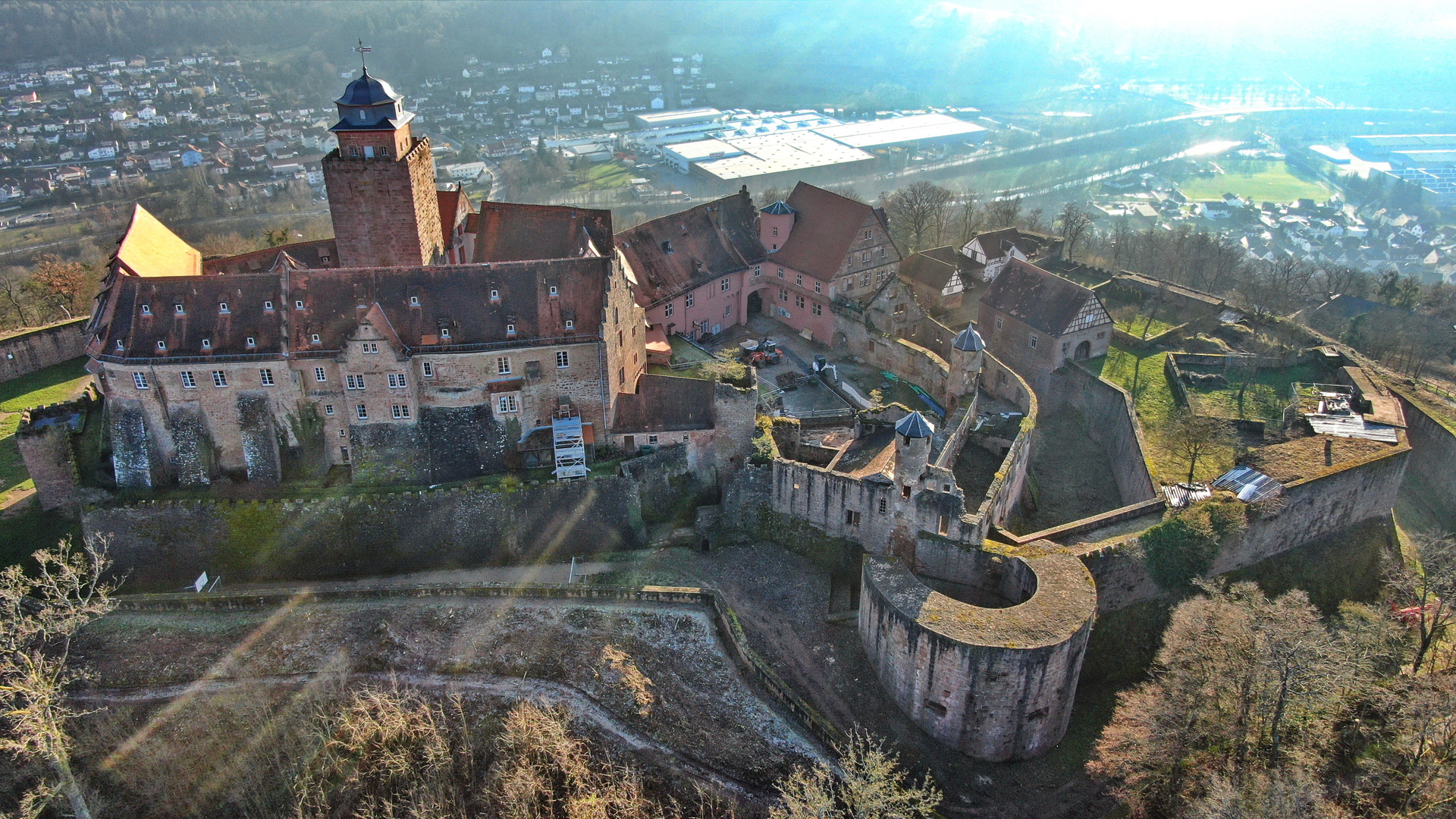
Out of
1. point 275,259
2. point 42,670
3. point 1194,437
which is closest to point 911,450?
point 1194,437

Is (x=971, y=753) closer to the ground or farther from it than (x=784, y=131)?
closer to the ground

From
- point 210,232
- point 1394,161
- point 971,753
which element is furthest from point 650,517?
point 1394,161

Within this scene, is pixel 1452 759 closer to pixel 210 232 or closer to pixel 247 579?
pixel 247 579

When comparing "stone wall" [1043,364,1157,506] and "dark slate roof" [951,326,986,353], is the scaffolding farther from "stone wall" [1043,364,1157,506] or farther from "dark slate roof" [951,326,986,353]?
"stone wall" [1043,364,1157,506]

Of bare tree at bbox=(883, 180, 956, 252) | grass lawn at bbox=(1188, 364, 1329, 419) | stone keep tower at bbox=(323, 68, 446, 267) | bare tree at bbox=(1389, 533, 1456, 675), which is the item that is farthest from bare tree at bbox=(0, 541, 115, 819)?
bare tree at bbox=(883, 180, 956, 252)

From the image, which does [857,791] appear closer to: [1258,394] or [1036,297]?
[1036,297]

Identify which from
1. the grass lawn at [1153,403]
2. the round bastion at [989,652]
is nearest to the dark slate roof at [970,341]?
the grass lawn at [1153,403]
